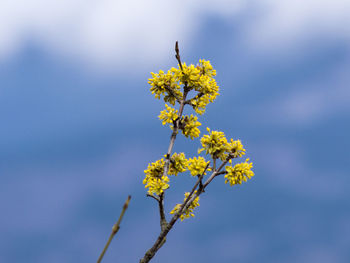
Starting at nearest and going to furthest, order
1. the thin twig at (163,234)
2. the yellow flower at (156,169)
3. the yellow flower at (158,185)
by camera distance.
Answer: the thin twig at (163,234) < the yellow flower at (158,185) < the yellow flower at (156,169)

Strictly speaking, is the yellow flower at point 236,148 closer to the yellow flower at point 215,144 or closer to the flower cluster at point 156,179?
the yellow flower at point 215,144

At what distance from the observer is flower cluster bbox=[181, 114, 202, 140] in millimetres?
6609

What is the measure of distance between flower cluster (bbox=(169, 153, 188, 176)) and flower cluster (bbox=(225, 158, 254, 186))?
0.92 m

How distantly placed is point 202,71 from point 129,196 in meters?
5.44

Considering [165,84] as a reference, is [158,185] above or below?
below

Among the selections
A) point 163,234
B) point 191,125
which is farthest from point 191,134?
point 163,234

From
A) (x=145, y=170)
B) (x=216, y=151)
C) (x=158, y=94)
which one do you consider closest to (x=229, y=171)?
(x=216, y=151)

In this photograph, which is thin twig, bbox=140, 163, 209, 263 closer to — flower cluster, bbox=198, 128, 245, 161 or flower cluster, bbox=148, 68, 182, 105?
flower cluster, bbox=198, 128, 245, 161

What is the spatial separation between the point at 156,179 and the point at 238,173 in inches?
48.8

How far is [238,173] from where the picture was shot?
5.84 m

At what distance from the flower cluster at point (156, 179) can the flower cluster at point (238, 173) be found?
3.05 ft

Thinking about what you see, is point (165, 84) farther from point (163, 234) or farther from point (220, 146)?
point (163, 234)

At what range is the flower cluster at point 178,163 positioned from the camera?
6.56m

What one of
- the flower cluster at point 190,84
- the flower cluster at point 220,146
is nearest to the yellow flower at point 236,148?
the flower cluster at point 220,146
